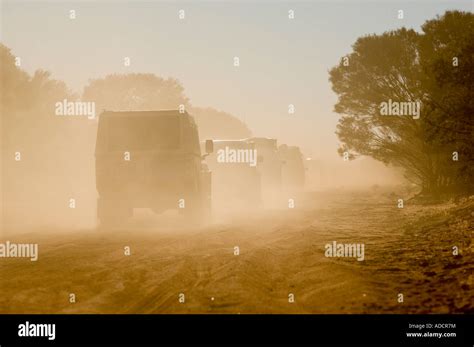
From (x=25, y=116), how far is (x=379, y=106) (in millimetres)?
23040

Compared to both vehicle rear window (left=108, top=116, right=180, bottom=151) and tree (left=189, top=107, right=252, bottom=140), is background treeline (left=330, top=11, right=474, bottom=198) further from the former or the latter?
tree (left=189, top=107, right=252, bottom=140)

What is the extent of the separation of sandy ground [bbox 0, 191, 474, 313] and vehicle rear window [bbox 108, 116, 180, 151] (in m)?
2.36

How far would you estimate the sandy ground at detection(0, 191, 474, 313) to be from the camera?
5.39m

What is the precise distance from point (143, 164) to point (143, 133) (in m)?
0.89

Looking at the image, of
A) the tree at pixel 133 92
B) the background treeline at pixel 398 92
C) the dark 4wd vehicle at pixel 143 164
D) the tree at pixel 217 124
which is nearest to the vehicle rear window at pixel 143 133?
the dark 4wd vehicle at pixel 143 164

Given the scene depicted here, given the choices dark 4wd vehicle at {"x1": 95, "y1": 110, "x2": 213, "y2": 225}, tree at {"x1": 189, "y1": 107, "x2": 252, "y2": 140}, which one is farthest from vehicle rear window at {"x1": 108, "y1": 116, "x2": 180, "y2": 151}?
tree at {"x1": 189, "y1": 107, "x2": 252, "y2": 140}

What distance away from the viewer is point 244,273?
23.1 ft

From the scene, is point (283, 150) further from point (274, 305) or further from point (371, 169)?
point (371, 169)

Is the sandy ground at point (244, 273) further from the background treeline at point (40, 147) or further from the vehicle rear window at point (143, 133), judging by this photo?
the background treeline at point (40, 147)

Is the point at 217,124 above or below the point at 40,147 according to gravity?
above

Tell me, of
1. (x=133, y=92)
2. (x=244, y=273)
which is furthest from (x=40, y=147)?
(x=244, y=273)

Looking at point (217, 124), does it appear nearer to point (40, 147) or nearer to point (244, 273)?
point (40, 147)

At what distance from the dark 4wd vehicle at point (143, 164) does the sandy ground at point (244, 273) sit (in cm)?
95
